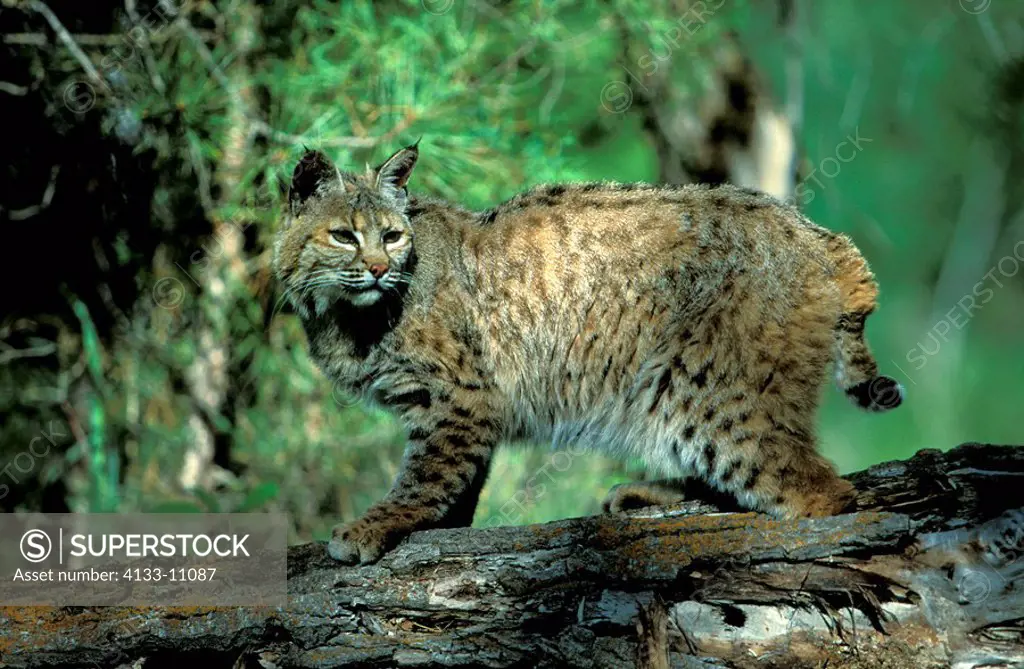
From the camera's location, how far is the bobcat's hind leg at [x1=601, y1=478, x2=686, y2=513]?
4.66m

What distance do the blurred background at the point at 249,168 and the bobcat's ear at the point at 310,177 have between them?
4.37 ft

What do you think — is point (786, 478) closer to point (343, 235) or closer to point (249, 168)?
point (343, 235)

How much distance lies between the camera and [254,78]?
7.54m

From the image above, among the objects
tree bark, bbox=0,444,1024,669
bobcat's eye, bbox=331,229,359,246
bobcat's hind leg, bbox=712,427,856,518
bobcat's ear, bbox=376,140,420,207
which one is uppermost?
bobcat's ear, bbox=376,140,420,207

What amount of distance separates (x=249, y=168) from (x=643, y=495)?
3839 millimetres

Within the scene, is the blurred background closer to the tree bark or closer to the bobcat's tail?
the tree bark

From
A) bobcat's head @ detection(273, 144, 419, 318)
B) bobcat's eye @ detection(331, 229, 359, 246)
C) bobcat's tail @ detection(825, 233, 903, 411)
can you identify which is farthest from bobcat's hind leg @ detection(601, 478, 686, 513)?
bobcat's eye @ detection(331, 229, 359, 246)

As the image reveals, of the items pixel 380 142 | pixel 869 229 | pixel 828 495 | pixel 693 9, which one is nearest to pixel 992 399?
pixel 869 229

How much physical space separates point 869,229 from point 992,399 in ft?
45.9

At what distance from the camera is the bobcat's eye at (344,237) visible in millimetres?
4656

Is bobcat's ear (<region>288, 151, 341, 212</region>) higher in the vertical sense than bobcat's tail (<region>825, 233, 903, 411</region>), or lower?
higher

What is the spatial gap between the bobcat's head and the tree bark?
119 cm

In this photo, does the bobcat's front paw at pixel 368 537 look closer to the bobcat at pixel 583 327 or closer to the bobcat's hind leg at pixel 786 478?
the bobcat at pixel 583 327

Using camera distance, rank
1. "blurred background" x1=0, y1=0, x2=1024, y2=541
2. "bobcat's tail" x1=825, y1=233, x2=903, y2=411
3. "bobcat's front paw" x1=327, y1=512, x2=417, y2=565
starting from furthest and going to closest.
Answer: "blurred background" x1=0, y1=0, x2=1024, y2=541 → "bobcat's tail" x1=825, y1=233, x2=903, y2=411 → "bobcat's front paw" x1=327, y1=512, x2=417, y2=565
